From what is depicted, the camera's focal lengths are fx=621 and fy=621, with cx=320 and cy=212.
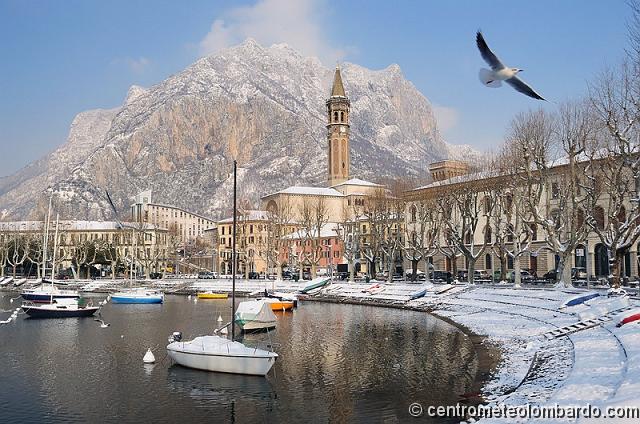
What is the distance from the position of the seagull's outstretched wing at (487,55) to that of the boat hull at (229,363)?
16.4 metres

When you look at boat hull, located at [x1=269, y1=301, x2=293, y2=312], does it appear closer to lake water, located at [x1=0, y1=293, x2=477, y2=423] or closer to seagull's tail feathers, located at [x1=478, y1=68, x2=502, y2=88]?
lake water, located at [x1=0, y1=293, x2=477, y2=423]

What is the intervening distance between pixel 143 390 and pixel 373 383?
8909mm

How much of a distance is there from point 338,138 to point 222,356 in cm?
14158

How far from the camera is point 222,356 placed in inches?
1030

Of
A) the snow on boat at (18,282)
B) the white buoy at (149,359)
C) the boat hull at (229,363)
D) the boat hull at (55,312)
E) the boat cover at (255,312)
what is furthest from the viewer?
the snow on boat at (18,282)

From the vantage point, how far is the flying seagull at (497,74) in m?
13.0

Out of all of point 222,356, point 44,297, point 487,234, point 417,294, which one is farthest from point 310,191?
point 222,356

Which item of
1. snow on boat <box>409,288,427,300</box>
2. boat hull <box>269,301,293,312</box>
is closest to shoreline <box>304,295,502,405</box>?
snow on boat <box>409,288,427,300</box>

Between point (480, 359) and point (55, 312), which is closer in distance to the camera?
point (480, 359)

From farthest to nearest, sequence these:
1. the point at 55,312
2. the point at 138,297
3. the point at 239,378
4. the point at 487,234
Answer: the point at 487,234 < the point at 138,297 < the point at 55,312 < the point at 239,378

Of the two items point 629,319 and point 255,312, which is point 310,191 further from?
point 629,319

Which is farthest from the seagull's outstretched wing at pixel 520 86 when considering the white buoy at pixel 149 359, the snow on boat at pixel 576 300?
the snow on boat at pixel 576 300

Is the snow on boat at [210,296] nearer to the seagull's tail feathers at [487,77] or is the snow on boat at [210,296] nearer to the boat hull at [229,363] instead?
the boat hull at [229,363]

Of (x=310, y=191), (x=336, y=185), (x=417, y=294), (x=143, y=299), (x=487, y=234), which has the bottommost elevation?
(x=143, y=299)
